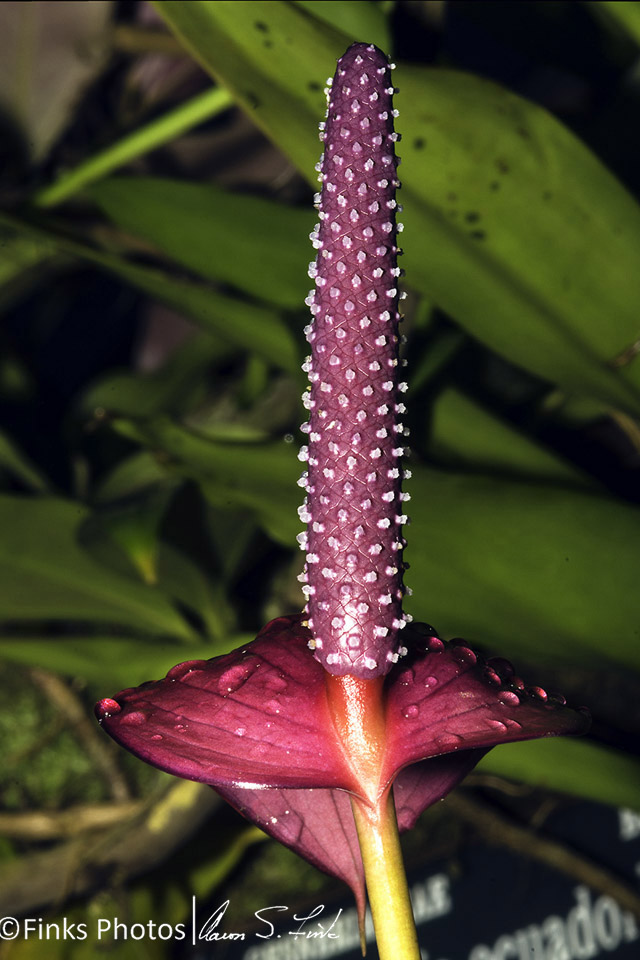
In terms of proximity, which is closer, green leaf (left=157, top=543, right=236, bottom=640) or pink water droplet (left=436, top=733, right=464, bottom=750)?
pink water droplet (left=436, top=733, right=464, bottom=750)

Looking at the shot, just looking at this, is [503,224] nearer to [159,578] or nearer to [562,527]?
[562,527]

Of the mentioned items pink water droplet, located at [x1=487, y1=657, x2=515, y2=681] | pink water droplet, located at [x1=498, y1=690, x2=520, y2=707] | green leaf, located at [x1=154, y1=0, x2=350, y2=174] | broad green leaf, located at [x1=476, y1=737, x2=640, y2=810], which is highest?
green leaf, located at [x1=154, y1=0, x2=350, y2=174]

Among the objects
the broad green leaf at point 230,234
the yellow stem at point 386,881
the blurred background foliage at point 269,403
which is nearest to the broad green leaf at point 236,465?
the blurred background foliage at point 269,403

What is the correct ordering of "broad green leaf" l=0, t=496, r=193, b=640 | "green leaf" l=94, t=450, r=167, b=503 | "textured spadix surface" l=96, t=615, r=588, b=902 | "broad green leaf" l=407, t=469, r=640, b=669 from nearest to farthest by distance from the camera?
"textured spadix surface" l=96, t=615, r=588, b=902 < "broad green leaf" l=407, t=469, r=640, b=669 < "broad green leaf" l=0, t=496, r=193, b=640 < "green leaf" l=94, t=450, r=167, b=503

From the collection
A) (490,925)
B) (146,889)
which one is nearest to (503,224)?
(490,925)

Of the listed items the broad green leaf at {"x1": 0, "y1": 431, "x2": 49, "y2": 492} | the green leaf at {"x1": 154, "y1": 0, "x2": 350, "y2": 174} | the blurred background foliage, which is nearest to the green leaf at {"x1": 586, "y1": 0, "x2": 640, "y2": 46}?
the blurred background foliage

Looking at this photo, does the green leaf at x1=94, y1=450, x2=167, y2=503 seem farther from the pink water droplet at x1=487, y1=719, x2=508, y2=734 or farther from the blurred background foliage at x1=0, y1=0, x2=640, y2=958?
the pink water droplet at x1=487, y1=719, x2=508, y2=734
